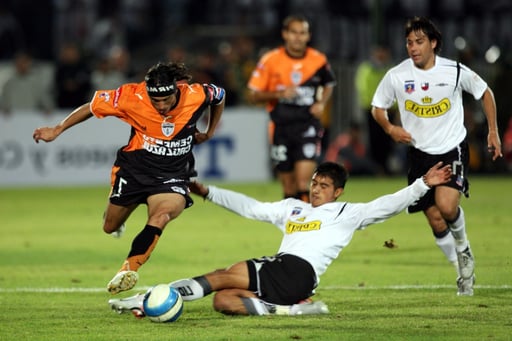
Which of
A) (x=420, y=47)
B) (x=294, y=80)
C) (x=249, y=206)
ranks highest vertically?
(x=420, y=47)

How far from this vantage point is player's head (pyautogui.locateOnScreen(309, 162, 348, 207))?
348 inches

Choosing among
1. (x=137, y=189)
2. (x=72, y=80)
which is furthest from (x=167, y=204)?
(x=72, y=80)

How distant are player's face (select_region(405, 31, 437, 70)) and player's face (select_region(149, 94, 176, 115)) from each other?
1.98m

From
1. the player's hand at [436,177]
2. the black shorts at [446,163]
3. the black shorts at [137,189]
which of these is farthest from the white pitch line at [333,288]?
the player's hand at [436,177]

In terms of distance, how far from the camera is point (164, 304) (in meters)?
8.05

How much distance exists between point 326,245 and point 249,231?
6.54 m

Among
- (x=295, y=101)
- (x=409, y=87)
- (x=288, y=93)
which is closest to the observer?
(x=409, y=87)

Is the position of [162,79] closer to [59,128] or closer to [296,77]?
[59,128]

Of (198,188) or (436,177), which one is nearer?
(436,177)

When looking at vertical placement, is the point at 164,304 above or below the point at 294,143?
below

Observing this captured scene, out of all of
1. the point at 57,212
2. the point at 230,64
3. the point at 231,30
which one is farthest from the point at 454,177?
the point at 231,30

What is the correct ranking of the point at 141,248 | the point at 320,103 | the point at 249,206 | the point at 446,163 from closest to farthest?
the point at 141,248, the point at 249,206, the point at 446,163, the point at 320,103

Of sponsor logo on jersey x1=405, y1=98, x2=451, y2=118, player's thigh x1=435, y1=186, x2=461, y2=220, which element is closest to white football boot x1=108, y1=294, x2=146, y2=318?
player's thigh x1=435, y1=186, x2=461, y2=220

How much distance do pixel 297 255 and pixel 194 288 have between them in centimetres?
78
